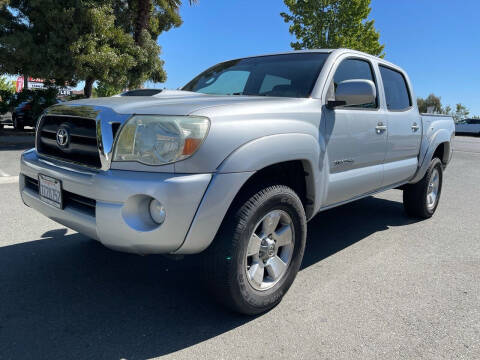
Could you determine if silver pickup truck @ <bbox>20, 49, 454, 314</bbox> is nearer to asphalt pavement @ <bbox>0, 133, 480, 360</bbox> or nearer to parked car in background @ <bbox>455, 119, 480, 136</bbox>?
asphalt pavement @ <bbox>0, 133, 480, 360</bbox>

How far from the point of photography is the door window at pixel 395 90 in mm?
3950

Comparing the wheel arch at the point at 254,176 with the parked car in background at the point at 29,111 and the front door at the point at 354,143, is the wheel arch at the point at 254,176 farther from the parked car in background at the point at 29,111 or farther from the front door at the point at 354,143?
the parked car in background at the point at 29,111

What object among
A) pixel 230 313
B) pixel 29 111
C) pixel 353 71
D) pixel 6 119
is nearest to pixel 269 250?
Result: pixel 230 313

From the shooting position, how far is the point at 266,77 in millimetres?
3377

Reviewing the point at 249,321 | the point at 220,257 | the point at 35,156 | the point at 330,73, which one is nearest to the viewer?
the point at 220,257

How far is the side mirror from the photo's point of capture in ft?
9.37

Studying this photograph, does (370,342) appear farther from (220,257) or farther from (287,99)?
(287,99)

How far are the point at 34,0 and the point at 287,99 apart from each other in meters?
12.4

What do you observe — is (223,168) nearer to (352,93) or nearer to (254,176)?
(254,176)

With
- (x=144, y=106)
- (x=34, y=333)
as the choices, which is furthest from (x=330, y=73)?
(x=34, y=333)

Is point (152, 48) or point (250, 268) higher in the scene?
point (152, 48)

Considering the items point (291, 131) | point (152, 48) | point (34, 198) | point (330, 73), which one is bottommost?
point (34, 198)

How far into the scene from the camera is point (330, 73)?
303cm

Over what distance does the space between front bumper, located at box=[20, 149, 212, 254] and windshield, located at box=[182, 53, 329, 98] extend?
1388 millimetres
